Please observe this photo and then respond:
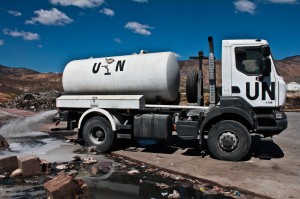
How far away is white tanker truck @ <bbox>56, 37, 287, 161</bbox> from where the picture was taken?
8.59 metres

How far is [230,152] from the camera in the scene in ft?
28.5

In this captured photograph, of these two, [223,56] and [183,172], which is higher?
[223,56]

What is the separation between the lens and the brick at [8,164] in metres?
7.64

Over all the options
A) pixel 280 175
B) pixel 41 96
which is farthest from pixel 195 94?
pixel 41 96

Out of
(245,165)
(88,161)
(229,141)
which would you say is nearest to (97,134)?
(88,161)

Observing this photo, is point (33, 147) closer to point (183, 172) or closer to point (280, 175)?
point (183, 172)

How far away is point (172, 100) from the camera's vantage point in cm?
1027

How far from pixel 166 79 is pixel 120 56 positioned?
1827mm

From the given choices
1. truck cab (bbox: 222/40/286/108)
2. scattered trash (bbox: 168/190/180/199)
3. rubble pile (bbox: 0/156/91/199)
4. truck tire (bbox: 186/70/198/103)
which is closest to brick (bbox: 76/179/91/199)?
rubble pile (bbox: 0/156/91/199)

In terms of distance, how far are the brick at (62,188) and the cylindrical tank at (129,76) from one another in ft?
16.0

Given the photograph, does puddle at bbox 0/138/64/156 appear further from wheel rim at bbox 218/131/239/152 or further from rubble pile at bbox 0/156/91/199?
wheel rim at bbox 218/131/239/152

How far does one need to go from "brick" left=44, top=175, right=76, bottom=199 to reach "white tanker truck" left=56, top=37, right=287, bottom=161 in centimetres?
435

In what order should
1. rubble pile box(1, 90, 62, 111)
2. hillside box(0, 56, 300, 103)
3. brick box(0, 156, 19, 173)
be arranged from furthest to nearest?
1. rubble pile box(1, 90, 62, 111)
2. hillside box(0, 56, 300, 103)
3. brick box(0, 156, 19, 173)

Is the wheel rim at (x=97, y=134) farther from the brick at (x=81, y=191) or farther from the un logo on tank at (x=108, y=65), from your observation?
the brick at (x=81, y=191)
